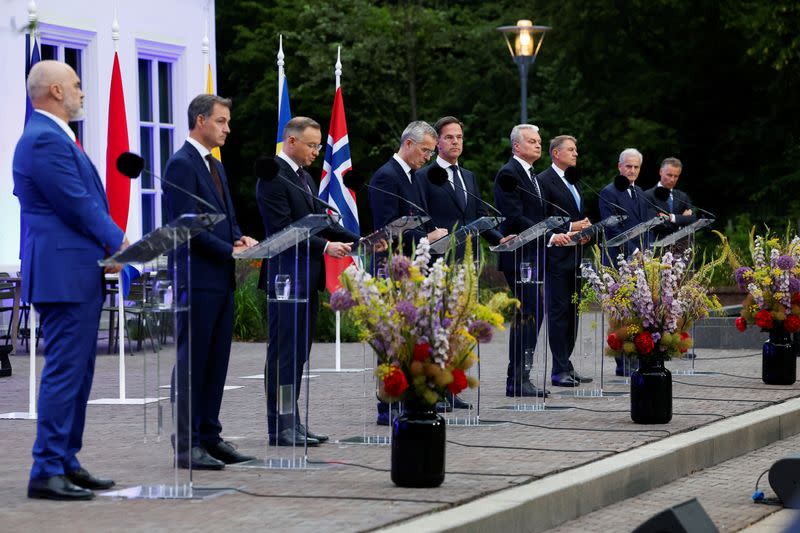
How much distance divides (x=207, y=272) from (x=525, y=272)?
3604 millimetres

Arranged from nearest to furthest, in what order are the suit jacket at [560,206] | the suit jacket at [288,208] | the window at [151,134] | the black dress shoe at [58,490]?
the black dress shoe at [58,490], the suit jacket at [288,208], the suit jacket at [560,206], the window at [151,134]

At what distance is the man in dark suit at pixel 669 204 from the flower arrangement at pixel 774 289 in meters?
1.14

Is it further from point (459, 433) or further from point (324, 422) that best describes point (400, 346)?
point (324, 422)

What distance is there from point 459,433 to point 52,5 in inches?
446

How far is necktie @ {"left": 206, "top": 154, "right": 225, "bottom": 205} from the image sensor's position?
27.6 ft

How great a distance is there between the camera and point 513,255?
11406 millimetres

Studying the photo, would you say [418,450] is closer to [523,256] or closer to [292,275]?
[292,275]

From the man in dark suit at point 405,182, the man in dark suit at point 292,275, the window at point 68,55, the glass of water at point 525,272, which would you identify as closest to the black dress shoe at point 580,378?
the glass of water at point 525,272

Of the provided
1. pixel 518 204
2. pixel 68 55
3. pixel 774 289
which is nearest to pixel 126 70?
pixel 68 55

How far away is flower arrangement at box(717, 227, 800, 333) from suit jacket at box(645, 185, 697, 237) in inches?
47.0

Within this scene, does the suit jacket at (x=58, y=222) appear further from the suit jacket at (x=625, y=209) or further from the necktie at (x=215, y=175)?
the suit jacket at (x=625, y=209)

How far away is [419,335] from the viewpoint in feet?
25.1

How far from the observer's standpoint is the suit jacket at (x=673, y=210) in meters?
14.9

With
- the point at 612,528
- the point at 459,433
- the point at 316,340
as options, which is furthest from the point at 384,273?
the point at 316,340
